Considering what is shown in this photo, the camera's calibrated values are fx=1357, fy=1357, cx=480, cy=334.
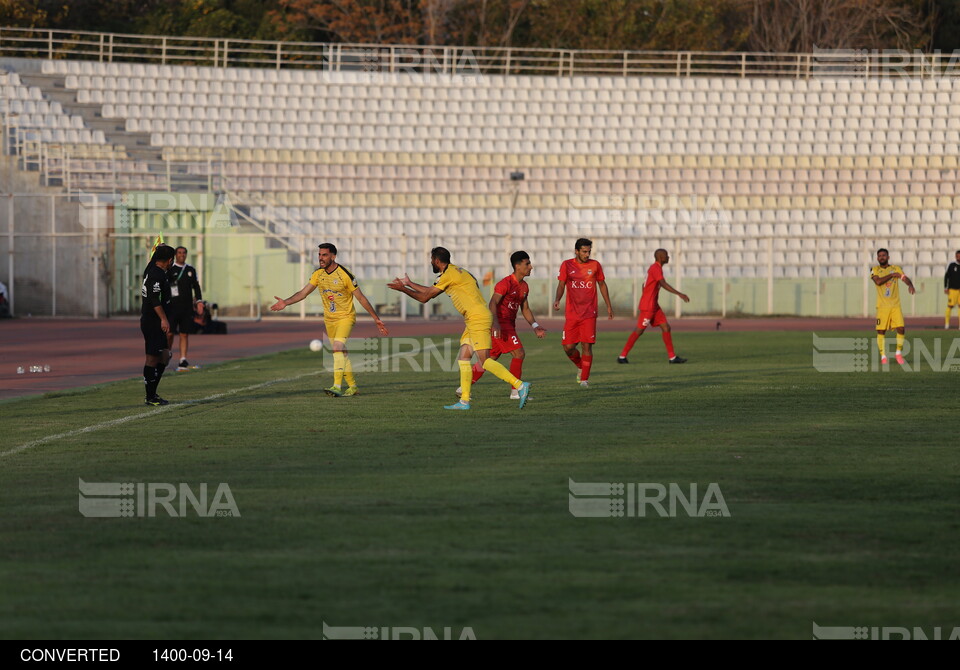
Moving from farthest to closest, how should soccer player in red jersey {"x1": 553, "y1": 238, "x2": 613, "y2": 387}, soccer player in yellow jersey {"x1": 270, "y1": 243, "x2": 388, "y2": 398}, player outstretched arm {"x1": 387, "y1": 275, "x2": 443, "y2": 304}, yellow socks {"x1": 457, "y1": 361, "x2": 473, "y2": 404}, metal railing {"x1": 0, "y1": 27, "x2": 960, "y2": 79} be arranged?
metal railing {"x1": 0, "y1": 27, "x2": 960, "y2": 79} → soccer player in red jersey {"x1": 553, "y1": 238, "x2": 613, "y2": 387} → soccer player in yellow jersey {"x1": 270, "y1": 243, "x2": 388, "y2": 398} → yellow socks {"x1": 457, "y1": 361, "x2": 473, "y2": 404} → player outstretched arm {"x1": 387, "y1": 275, "x2": 443, "y2": 304}

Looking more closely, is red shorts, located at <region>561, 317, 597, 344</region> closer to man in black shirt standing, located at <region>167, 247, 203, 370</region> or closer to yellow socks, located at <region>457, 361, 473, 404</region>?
yellow socks, located at <region>457, 361, 473, 404</region>

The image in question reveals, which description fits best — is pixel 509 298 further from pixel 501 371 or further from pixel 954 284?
pixel 954 284

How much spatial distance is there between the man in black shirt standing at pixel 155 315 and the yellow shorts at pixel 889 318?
11.8 m

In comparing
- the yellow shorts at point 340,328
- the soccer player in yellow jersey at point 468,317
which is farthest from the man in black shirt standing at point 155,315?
the soccer player in yellow jersey at point 468,317

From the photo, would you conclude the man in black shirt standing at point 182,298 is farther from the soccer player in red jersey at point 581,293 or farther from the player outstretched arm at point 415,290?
the player outstretched arm at point 415,290

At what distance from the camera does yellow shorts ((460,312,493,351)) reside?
14672 millimetres

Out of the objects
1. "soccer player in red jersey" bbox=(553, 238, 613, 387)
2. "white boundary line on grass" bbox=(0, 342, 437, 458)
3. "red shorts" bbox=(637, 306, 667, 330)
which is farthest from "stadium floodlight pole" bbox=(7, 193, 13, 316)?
"soccer player in red jersey" bbox=(553, 238, 613, 387)

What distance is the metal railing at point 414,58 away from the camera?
45.2m

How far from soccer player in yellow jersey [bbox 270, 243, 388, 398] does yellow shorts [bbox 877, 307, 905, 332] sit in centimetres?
925

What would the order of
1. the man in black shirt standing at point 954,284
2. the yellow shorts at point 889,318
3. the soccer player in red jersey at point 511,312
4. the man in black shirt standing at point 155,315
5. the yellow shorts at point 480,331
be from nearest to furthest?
1. the yellow shorts at point 480,331
2. the man in black shirt standing at point 155,315
3. the soccer player in red jersey at point 511,312
4. the yellow shorts at point 889,318
5. the man in black shirt standing at point 954,284

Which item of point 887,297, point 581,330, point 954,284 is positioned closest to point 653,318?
point 887,297

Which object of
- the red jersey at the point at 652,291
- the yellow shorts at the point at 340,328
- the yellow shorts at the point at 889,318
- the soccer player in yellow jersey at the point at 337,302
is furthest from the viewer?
the red jersey at the point at 652,291

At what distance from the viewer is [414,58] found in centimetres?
5112
